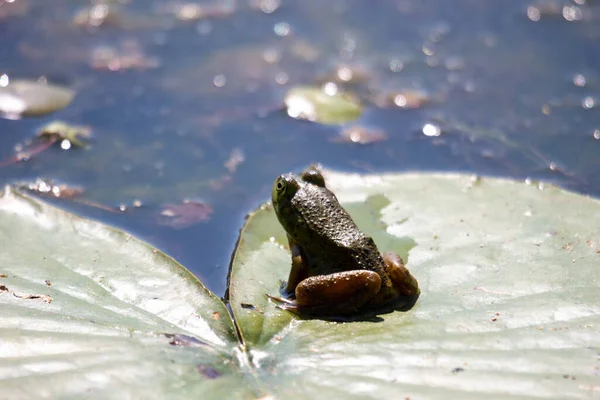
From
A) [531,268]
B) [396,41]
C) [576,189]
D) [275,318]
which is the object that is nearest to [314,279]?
[275,318]

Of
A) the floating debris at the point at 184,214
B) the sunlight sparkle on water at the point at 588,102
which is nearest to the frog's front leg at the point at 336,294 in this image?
the floating debris at the point at 184,214

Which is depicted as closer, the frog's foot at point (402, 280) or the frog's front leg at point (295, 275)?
the frog's foot at point (402, 280)

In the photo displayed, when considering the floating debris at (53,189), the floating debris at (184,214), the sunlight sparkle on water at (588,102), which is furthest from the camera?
the sunlight sparkle on water at (588,102)

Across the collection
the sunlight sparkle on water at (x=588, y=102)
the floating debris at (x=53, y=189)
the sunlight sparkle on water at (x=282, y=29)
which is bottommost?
the sunlight sparkle on water at (x=588, y=102)

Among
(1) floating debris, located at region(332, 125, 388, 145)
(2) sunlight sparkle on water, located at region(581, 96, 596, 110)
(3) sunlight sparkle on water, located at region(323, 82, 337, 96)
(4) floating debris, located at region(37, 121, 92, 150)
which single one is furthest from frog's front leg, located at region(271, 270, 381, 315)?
(2) sunlight sparkle on water, located at region(581, 96, 596, 110)

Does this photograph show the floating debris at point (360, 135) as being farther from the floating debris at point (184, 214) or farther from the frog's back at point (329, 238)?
the frog's back at point (329, 238)

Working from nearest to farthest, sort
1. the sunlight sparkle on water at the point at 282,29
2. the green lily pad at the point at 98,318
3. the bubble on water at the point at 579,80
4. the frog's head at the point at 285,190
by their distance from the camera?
the green lily pad at the point at 98,318 < the frog's head at the point at 285,190 < the bubble on water at the point at 579,80 < the sunlight sparkle on water at the point at 282,29

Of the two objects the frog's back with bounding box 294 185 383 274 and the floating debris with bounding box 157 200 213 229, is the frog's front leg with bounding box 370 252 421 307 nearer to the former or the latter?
the frog's back with bounding box 294 185 383 274
